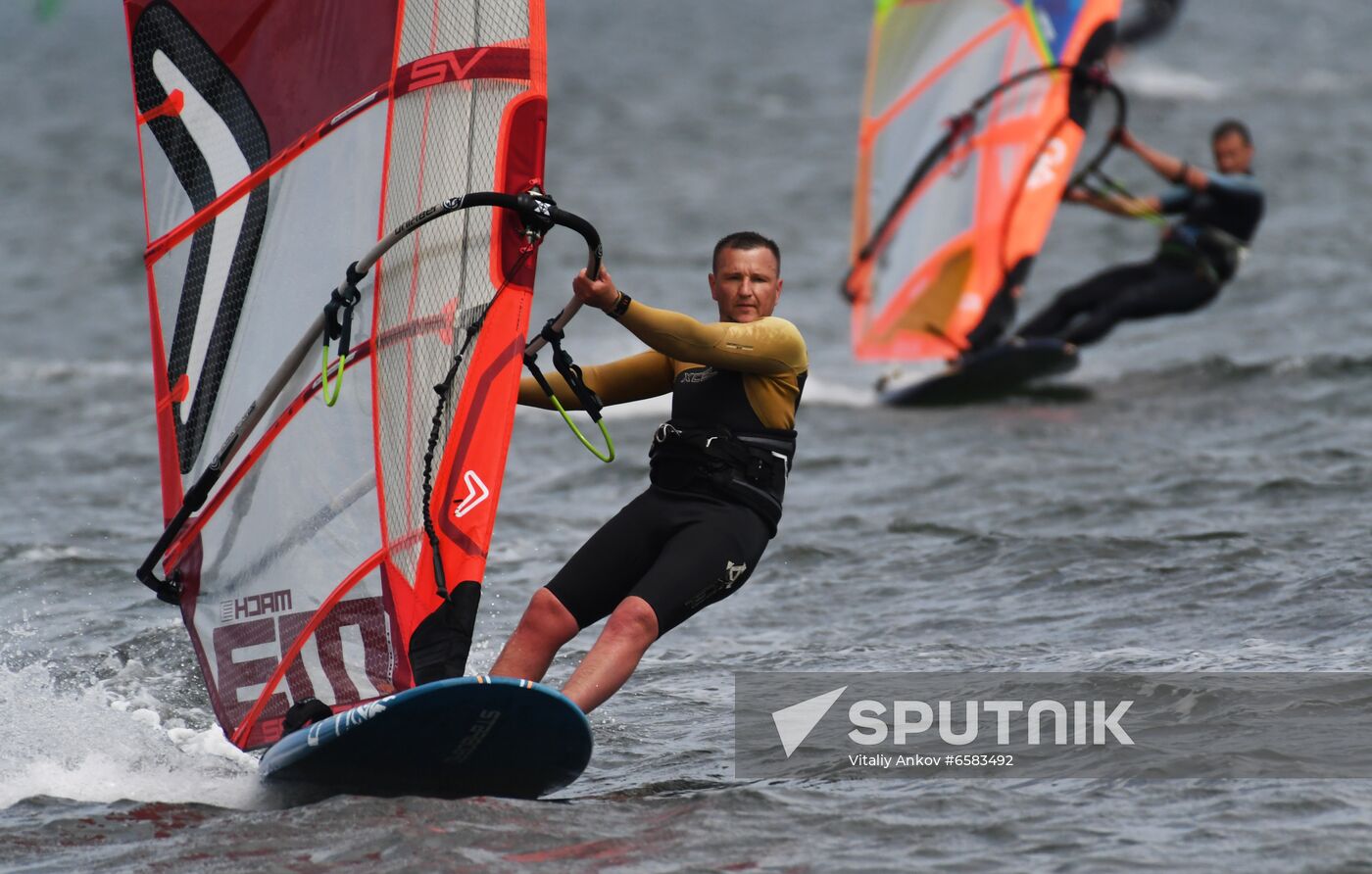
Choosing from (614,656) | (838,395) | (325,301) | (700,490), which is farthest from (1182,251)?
(614,656)

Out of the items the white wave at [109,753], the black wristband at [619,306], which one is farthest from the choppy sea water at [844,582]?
the black wristband at [619,306]

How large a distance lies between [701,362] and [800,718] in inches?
51.8

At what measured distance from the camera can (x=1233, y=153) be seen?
34.7 ft

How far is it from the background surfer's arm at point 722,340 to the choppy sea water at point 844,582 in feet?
3.48

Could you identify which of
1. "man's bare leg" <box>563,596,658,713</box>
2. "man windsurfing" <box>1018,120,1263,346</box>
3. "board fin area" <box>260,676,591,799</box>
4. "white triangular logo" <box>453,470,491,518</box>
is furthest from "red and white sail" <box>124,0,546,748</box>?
"man windsurfing" <box>1018,120,1263,346</box>

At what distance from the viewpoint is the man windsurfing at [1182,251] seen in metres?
10.6

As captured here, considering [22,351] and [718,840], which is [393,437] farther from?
[22,351]

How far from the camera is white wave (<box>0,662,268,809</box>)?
4754mm

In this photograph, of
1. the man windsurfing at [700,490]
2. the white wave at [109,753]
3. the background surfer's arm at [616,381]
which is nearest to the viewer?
the man windsurfing at [700,490]

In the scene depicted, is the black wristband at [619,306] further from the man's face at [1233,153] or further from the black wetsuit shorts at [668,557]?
the man's face at [1233,153]

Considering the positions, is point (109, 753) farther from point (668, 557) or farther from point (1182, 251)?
point (1182, 251)

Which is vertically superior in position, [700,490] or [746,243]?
[746,243]

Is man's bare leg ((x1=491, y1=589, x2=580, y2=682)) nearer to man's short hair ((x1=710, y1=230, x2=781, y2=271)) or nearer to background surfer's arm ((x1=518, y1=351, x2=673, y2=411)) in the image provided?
background surfer's arm ((x1=518, y1=351, x2=673, y2=411))

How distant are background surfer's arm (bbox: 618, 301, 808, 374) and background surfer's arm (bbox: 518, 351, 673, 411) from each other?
36 centimetres
